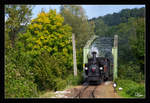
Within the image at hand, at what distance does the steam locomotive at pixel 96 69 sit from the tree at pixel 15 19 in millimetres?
6390

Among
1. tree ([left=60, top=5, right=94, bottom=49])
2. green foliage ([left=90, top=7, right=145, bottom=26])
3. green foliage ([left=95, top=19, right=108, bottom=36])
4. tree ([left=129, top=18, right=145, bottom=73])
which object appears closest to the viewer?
green foliage ([left=90, top=7, right=145, bottom=26])

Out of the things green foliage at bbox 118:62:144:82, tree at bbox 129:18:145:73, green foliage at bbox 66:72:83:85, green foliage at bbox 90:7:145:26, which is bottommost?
green foliage at bbox 66:72:83:85

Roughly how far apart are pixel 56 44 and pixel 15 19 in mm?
5369

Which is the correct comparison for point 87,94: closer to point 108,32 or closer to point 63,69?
point 63,69

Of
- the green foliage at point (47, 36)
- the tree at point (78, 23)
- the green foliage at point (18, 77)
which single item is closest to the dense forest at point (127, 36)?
the tree at point (78, 23)

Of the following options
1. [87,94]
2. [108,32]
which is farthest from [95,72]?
[108,32]

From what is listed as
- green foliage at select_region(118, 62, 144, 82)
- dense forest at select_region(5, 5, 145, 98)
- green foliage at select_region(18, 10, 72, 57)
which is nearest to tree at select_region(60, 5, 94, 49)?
dense forest at select_region(5, 5, 145, 98)

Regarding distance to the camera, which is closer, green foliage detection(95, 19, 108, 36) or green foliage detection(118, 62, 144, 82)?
green foliage detection(95, 19, 108, 36)

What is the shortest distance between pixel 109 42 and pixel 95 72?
349 centimetres

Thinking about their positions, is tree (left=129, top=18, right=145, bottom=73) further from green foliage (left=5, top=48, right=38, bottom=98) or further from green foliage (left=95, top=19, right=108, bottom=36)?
green foliage (left=5, top=48, right=38, bottom=98)

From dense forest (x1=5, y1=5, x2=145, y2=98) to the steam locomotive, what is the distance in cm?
151

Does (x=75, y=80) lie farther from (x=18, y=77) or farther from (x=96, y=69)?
(x=18, y=77)

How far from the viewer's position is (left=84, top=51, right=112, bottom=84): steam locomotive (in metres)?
16.3

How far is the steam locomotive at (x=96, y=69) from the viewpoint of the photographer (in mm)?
16281
